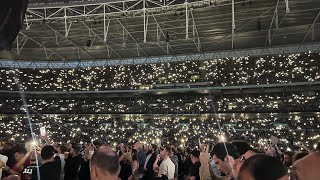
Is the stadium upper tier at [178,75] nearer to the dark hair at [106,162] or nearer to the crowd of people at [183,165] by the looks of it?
the crowd of people at [183,165]

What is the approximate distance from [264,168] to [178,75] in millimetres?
32756

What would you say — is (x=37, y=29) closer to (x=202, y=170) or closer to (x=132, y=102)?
(x=132, y=102)

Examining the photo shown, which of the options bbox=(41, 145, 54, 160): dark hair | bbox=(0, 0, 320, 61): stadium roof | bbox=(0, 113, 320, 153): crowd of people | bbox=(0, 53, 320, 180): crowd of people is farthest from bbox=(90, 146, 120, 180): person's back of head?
bbox=(0, 113, 320, 153): crowd of people

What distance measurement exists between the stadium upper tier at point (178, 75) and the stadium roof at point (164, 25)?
651 cm

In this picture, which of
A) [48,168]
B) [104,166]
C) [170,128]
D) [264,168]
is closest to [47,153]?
[48,168]

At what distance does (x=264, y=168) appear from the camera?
1657mm

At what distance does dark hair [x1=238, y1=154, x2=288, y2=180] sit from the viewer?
1.65 meters

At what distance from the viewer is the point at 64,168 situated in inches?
271

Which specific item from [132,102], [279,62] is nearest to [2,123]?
[132,102]

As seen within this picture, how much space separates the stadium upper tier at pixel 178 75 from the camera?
101 ft

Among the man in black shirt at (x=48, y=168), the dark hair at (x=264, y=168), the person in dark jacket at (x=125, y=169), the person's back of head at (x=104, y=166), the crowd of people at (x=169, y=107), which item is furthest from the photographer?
the crowd of people at (x=169, y=107)

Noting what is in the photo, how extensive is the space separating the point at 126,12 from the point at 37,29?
23.9 feet

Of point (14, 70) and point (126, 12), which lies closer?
point (126, 12)

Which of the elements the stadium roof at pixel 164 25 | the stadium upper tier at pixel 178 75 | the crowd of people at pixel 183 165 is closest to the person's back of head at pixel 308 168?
the crowd of people at pixel 183 165
